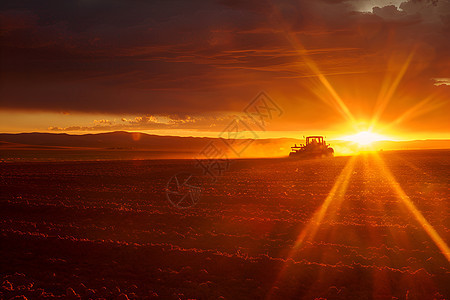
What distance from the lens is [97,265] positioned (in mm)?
8992

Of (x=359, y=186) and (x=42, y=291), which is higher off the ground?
(x=359, y=186)

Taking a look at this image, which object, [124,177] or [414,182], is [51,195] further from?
[414,182]

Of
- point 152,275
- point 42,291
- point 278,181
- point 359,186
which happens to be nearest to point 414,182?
point 359,186

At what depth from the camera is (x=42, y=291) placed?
24.2 feet

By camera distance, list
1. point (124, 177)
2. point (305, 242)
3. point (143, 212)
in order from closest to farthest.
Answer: point (305, 242), point (143, 212), point (124, 177)

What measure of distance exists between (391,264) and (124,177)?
21.1 meters

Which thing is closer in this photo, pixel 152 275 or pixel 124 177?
pixel 152 275

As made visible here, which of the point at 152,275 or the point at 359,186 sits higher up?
the point at 359,186

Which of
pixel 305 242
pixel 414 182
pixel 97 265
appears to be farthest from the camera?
pixel 414 182

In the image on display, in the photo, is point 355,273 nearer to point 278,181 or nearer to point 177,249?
point 177,249

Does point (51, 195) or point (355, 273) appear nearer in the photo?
point (355, 273)

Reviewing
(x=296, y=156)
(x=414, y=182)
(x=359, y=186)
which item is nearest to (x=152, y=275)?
(x=359, y=186)

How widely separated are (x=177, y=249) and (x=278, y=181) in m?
15.7

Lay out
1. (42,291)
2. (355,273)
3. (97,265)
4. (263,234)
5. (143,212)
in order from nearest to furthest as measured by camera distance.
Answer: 1. (42,291)
2. (355,273)
3. (97,265)
4. (263,234)
5. (143,212)
